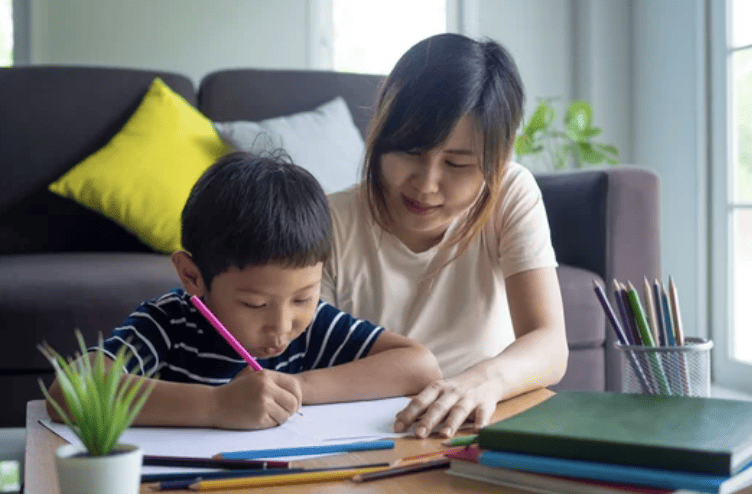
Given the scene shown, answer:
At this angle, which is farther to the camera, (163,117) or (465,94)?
(163,117)

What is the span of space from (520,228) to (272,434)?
2.05 feet

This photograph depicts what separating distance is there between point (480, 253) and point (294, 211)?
478 mm

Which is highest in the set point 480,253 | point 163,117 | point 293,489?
point 163,117

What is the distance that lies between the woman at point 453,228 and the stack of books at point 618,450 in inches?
11.3

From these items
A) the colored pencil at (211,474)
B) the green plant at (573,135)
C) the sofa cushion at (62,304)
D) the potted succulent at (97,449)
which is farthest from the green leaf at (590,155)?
the potted succulent at (97,449)

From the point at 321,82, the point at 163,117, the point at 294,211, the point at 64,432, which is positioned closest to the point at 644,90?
the point at 321,82

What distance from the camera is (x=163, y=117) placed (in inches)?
100

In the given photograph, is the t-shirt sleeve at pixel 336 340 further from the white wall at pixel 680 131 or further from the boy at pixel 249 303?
the white wall at pixel 680 131

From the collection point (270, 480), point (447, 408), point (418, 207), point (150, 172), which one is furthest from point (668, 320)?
point (150, 172)

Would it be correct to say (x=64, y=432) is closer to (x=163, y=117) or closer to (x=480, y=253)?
(x=480, y=253)

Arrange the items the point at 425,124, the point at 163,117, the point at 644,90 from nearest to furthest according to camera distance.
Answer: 1. the point at 425,124
2. the point at 163,117
3. the point at 644,90

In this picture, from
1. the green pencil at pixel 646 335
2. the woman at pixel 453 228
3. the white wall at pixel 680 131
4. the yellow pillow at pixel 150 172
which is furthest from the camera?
the white wall at pixel 680 131

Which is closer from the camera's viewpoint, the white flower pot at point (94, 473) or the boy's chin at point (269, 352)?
the white flower pot at point (94, 473)

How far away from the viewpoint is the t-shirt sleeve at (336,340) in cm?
111
